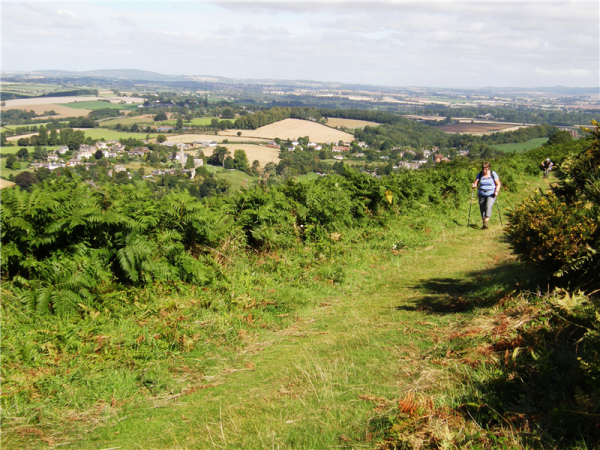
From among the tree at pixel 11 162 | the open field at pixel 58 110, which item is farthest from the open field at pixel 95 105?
the tree at pixel 11 162

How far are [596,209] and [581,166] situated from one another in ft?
5.66

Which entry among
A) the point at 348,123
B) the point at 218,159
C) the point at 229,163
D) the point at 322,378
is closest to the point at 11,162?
the point at 229,163

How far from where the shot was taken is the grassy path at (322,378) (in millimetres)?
3582

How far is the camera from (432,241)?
36.6 feet

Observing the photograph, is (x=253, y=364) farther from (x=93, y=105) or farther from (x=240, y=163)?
(x=93, y=105)

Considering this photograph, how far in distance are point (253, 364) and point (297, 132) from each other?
6823 centimetres

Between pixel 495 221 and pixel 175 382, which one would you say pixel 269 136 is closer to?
pixel 495 221

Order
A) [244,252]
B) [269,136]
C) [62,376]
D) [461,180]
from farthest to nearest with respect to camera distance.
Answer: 1. [269,136]
2. [461,180]
3. [244,252]
4. [62,376]

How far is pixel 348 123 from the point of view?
88.1 m

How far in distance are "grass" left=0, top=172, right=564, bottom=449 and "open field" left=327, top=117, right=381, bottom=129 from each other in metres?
77.1

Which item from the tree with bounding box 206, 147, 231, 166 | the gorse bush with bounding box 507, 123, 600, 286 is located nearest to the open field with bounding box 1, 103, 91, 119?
the tree with bounding box 206, 147, 231, 166

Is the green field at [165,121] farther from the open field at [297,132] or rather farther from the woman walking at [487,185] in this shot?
the woman walking at [487,185]

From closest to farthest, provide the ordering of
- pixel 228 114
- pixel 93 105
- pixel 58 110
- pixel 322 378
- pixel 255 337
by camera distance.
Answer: pixel 322 378
pixel 255 337
pixel 58 110
pixel 228 114
pixel 93 105

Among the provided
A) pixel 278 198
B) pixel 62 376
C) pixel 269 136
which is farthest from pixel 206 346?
pixel 269 136
